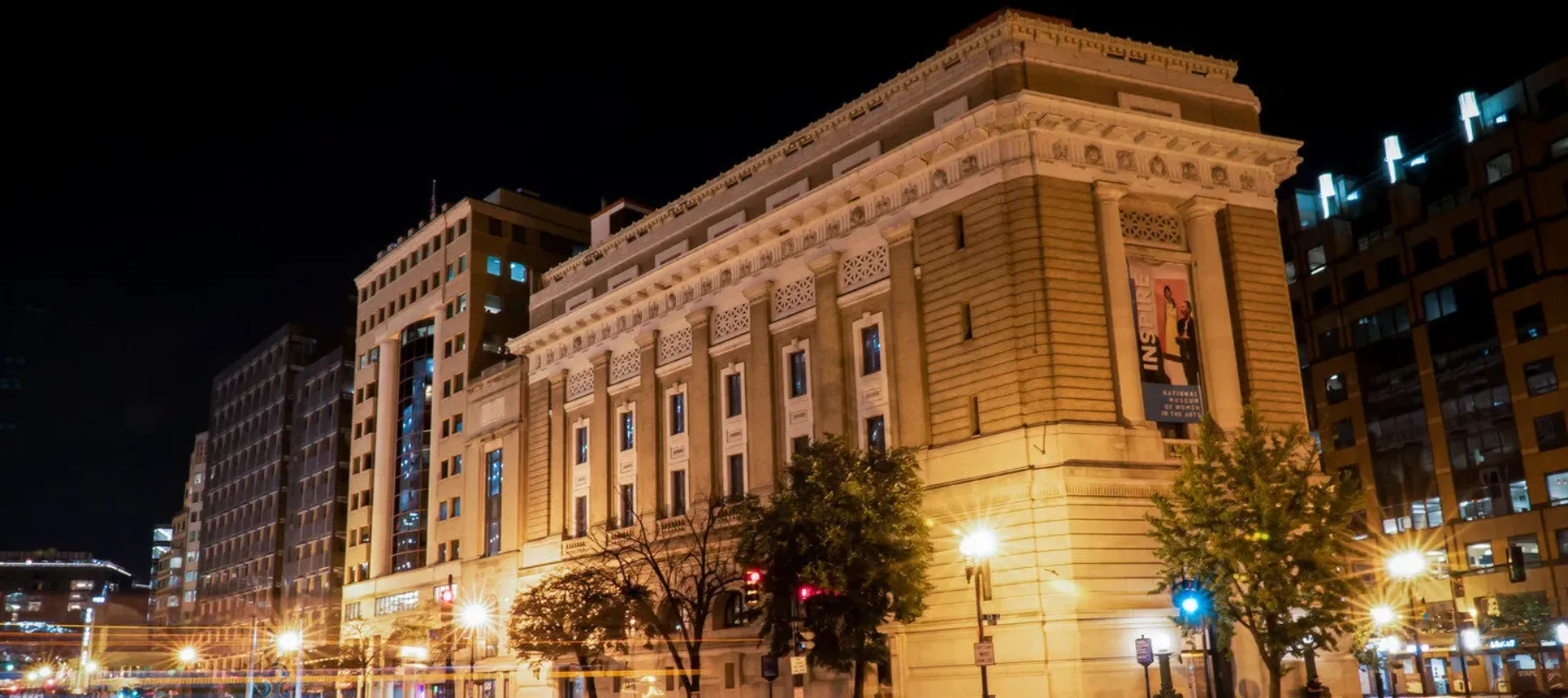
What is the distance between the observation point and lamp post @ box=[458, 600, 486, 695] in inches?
2599

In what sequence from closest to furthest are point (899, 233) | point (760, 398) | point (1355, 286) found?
point (899, 233)
point (760, 398)
point (1355, 286)

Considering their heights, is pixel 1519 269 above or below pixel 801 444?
above

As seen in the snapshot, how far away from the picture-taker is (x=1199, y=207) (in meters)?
48.8

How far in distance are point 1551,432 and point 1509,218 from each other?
544 inches

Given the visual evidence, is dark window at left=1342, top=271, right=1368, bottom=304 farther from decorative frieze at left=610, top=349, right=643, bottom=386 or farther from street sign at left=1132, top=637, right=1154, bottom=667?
street sign at left=1132, top=637, right=1154, bottom=667

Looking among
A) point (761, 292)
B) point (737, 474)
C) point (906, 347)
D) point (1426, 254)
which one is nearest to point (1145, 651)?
point (906, 347)

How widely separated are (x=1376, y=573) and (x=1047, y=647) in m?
34.4

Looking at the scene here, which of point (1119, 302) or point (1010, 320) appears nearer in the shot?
point (1010, 320)

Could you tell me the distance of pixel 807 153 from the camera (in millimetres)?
56781

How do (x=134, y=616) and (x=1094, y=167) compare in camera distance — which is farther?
(x=134, y=616)

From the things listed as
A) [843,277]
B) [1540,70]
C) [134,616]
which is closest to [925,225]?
[843,277]

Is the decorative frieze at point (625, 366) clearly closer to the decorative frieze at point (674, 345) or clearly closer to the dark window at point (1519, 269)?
the decorative frieze at point (674, 345)

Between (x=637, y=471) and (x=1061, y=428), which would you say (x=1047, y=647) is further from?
(x=637, y=471)

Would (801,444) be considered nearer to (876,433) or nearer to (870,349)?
(876,433)
